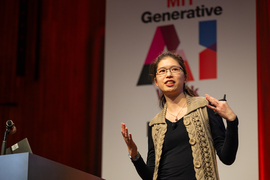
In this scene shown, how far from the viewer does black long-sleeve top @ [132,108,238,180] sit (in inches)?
70.8

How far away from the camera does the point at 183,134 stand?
6.30ft

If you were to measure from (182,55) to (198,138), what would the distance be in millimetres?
1881

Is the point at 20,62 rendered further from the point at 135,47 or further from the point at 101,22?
the point at 135,47

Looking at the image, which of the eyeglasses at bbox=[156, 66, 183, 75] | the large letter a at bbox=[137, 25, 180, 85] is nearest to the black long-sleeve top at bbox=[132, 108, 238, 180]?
the eyeglasses at bbox=[156, 66, 183, 75]

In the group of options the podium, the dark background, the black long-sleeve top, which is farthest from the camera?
the dark background

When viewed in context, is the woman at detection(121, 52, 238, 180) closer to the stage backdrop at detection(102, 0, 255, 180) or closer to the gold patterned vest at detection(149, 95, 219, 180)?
the gold patterned vest at detection(149, 95, 219, 180)

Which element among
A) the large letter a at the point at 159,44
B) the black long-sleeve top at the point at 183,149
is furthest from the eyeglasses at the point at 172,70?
the large letter a at the point at 159,44

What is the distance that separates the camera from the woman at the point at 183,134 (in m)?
1.81

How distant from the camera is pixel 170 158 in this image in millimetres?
1923

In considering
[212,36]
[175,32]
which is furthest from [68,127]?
[212,36]

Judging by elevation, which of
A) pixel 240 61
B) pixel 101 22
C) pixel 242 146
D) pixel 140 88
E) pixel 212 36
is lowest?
pixel 242 146

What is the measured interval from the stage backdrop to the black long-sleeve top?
4.68ft

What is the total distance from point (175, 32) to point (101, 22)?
100 centimetres

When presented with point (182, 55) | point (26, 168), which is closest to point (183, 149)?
point (26, 168)
